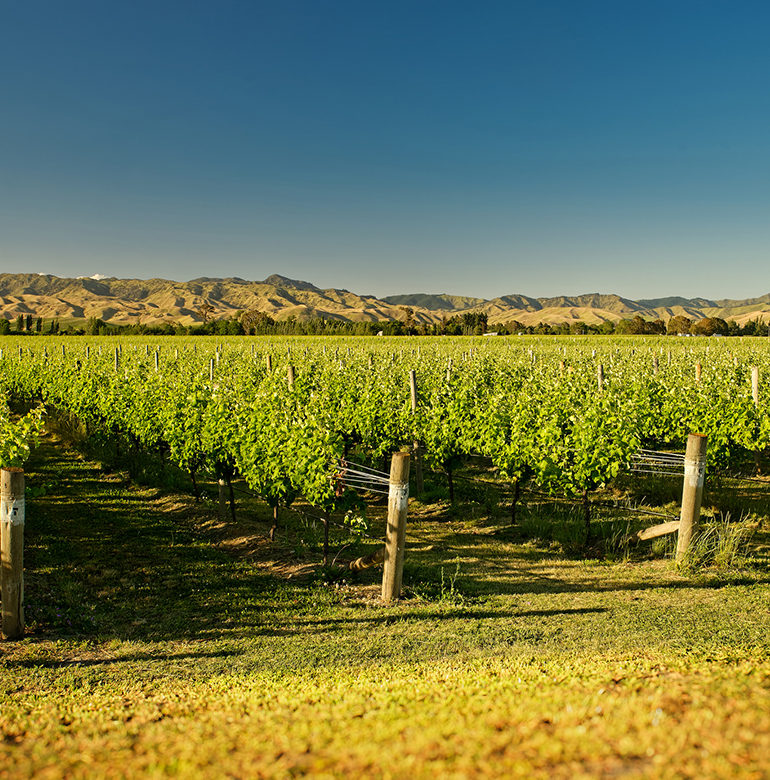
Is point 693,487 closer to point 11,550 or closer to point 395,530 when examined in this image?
point 395,530

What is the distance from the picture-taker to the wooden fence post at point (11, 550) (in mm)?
5477

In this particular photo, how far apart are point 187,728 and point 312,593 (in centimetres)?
366

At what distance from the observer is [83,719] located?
364 cm

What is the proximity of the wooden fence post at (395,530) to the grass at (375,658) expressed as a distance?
0.93 ft

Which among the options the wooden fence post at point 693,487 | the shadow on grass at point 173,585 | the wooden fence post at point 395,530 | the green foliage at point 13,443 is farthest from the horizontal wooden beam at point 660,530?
the green foliage at point 13,443

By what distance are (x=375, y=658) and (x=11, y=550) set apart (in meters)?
3.81

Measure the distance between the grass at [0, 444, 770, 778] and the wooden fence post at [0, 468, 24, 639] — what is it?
0.22 meters

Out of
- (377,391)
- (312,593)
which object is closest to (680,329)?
(377,391)

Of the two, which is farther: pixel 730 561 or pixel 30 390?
pixel 30 390

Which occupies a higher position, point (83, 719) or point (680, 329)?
point (680, 329)

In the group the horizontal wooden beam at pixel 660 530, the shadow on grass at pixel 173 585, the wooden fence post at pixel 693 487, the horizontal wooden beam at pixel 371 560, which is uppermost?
the wooden fence post at pixel 693 487

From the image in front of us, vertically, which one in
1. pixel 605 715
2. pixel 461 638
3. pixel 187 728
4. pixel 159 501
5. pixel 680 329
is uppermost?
pixel 680 329

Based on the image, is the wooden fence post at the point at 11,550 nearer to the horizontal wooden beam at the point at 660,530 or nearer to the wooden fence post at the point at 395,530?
the wooden fence post at the point at 395,530

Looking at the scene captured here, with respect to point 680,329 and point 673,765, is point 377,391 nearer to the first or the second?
point 673,765
